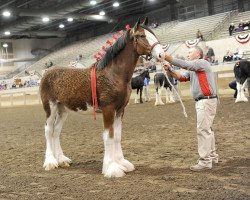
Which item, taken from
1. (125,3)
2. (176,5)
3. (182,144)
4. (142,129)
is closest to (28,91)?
(125,3)

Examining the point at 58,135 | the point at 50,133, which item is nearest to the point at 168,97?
the point at 58,135

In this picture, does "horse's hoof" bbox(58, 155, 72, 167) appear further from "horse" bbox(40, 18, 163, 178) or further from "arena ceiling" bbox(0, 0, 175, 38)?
"arena ceiling" bbox(0, 0, 175, 38)

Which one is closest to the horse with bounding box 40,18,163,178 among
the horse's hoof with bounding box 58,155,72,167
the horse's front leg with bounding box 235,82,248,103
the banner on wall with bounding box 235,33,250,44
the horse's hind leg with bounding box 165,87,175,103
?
the horse's hoof with bounding box 58,155,72,167

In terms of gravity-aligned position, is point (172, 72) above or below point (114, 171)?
above

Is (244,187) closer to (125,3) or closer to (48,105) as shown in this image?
(48,105)

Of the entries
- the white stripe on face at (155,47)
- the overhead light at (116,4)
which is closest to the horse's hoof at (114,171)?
the white stripe on face at (155,47)

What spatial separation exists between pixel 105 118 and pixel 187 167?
1.41 meters

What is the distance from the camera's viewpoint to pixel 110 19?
44.5m

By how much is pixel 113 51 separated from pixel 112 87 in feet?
1.92

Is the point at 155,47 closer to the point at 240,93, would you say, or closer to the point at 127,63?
the point at 127,63

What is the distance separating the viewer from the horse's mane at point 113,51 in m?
5.36

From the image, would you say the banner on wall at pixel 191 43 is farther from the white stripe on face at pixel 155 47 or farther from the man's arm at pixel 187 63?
the white stripe on face at pixel 155 47

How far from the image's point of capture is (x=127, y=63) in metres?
5.34

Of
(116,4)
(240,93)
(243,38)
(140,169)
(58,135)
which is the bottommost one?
(140,169)
